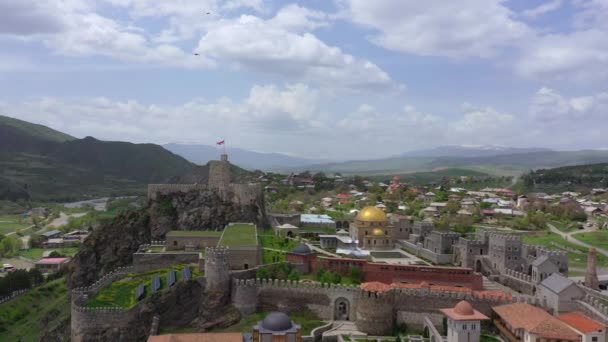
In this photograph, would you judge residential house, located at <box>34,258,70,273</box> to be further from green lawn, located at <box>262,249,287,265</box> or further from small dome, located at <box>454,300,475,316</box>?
small dome, located at <box>454,300,475,316</box>

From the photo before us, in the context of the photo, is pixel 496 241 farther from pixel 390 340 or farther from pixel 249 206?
pixel 249 206

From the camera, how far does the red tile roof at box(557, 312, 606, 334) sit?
31.9m

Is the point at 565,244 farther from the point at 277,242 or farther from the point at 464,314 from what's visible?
the point at 464,314

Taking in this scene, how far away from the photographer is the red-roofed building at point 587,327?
3158 cm

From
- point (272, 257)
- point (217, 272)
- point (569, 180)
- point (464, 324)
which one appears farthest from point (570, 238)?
point (569, 180)

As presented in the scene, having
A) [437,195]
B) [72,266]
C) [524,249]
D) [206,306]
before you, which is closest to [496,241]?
[524,249]

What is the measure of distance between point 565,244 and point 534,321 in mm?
32309

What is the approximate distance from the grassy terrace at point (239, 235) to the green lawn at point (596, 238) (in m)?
40.0

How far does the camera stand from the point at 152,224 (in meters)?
58.8

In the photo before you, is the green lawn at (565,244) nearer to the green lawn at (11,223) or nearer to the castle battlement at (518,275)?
the castle battlement at (518,275)

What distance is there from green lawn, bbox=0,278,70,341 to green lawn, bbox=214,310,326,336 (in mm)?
21495

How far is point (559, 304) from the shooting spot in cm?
3581

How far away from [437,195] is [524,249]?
62.0 meters

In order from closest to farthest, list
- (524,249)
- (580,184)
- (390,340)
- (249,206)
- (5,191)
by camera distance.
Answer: (390,340) < (524,249) < (249,206) < (580,184) < (5,191)
